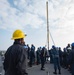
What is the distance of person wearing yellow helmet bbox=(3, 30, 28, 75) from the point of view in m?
5.77

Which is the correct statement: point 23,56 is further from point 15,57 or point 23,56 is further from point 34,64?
point 34,64

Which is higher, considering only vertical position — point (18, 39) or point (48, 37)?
point (48, 37)

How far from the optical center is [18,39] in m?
6.05

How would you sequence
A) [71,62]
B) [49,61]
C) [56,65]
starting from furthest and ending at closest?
1. [49,61]
2. [56,65]
3. [71,62]

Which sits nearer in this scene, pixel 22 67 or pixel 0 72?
pixel 22 67

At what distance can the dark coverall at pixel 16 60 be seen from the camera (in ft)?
18.9

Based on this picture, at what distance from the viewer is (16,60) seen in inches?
231

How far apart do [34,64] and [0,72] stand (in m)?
13.4

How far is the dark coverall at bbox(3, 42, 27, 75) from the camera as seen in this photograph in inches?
227

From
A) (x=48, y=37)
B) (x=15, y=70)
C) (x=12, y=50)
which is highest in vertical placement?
(x=48, y=37)

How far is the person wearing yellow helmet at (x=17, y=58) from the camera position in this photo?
5.77 metres

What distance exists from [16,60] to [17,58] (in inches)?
2.3

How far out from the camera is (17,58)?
585 centimetres

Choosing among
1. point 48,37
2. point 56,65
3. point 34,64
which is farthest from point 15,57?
point 48,37
